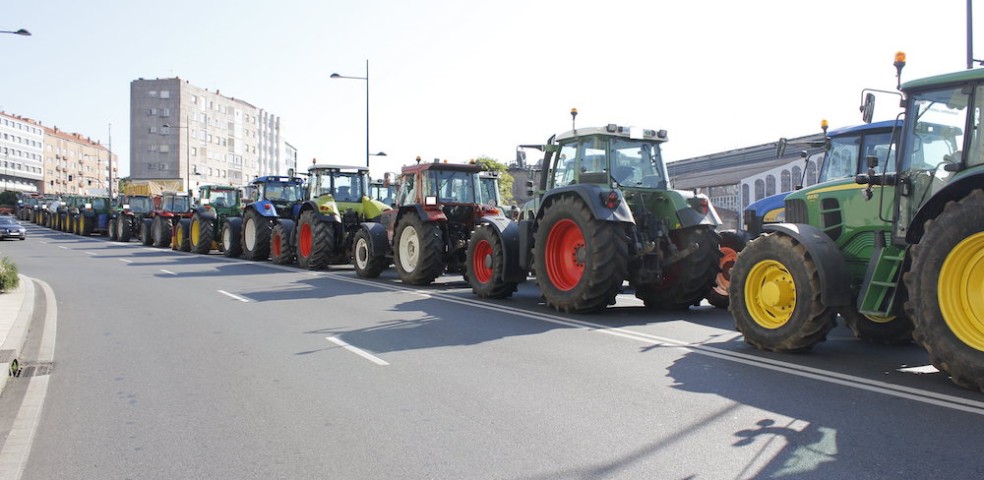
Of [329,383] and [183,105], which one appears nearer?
[329,383]

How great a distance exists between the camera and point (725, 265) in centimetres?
1189

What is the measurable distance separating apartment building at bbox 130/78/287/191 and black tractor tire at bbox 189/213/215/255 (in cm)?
7091

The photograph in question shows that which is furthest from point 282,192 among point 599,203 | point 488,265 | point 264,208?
point 599,203

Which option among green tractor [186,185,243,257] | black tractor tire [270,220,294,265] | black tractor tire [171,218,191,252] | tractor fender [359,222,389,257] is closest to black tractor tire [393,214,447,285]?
tractor fender [359,222,389,257]

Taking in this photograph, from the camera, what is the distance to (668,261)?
10797 millimetres

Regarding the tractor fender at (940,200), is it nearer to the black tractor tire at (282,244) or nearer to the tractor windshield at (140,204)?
the black tractor tire at (282,244)

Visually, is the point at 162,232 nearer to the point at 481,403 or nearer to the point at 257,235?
the point at 257,235

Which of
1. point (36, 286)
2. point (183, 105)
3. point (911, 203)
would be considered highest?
point (183, 105)

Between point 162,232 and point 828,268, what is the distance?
28630 mm

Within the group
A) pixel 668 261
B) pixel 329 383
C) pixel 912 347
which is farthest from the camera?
pixel 668 261

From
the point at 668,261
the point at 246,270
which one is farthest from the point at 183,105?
the point at 668,261

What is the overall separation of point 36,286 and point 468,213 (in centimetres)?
863

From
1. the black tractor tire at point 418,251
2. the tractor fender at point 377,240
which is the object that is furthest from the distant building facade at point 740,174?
the tractor fender at point 377,240

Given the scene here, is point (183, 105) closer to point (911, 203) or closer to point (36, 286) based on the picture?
point (36, 286)
